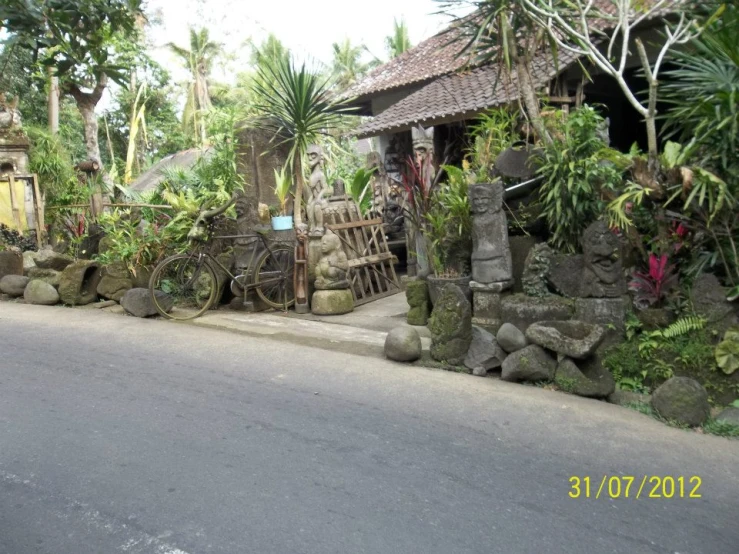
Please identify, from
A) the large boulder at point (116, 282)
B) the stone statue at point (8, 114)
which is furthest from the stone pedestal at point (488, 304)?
the stone statue at point (8, 114)

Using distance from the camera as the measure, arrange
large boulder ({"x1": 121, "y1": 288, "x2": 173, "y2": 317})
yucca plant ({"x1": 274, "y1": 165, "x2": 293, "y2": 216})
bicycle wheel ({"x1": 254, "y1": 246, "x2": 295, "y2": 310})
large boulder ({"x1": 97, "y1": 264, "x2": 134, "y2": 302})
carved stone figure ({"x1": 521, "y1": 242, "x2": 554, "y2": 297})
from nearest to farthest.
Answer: carved stone figure ({"x1": 521, "y1": 242, "x2": 554, "y2": 297}) → large boulder ({"x1": 121, "y1": 288, "x2": 173, "y2": 317}) → bicycle wheel ({"x1": 254, "y1": 246, "x2": 295, "y2": 310}) → large boulder ({"x1": 97, "y1": 264, "x2": 134, "y2": 302}) → yucca plant ({"x1": 274, "y1": 165, "x2": 293, "y2": 216})

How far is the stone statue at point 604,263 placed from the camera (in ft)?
19.2

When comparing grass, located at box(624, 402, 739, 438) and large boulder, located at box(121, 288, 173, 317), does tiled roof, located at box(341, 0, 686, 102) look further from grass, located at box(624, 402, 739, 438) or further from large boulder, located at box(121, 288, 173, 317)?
grass, located at box(624, 402, 739, 438)

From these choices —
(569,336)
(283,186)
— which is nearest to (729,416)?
(569,336)

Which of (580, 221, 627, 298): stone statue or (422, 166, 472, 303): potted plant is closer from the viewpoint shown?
(580, 221, 627, 298): stone statue

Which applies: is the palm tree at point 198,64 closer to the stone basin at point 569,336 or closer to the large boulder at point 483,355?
the large boulder at point 483,355

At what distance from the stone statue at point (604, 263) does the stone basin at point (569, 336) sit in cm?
42

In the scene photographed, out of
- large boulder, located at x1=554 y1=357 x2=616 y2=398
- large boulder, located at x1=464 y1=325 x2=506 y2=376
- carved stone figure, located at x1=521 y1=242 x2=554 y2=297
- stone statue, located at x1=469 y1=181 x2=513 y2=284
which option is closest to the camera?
large boulder, located at x1=554 y1=357 x2=616 y2=398

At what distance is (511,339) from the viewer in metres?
5.95

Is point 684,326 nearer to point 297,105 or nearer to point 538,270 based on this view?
point 538,270

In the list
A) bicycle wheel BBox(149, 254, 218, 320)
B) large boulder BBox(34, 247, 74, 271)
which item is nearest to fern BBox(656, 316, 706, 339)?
bicycle wheel BBox(149, 254, 218, 320)

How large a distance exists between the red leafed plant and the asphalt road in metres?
1.17

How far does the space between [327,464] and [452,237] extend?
3.83m

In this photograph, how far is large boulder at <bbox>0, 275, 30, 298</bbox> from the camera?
10.5 metres
